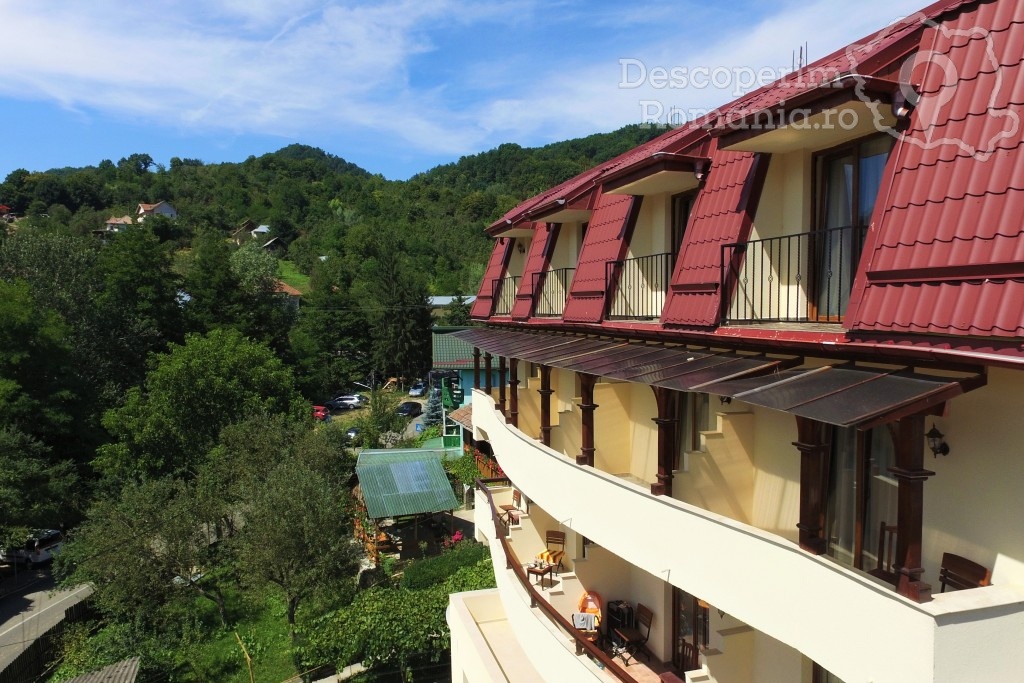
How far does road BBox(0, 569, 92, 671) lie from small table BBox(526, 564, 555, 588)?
18996 millimetres

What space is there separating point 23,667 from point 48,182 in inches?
4920

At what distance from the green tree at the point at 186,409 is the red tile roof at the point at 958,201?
109 feet

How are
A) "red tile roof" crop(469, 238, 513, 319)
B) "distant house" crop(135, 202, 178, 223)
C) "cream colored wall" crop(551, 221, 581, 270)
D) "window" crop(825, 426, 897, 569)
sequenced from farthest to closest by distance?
1. "distant house" crop(135, 202, 178, 223)
2. "red tile roof" crop(469, 238, 513, 319)
3. "cream colored wall" crop(551, 221, 581, 270)
4. "window" crop(825, 426, 897, 569)

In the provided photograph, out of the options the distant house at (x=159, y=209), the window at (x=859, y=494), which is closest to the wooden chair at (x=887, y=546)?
the window at (x=859, y=494)

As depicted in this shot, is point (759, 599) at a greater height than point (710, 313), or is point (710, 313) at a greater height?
point (710, 313)

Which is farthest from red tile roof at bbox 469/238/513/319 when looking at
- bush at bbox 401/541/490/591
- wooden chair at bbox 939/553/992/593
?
wooden chair at bbox 939/553/992/593

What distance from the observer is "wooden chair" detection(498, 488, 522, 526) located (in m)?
13.5

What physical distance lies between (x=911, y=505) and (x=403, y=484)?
25.5m

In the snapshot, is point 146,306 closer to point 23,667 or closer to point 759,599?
point 23,667

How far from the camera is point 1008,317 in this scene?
3.86 m

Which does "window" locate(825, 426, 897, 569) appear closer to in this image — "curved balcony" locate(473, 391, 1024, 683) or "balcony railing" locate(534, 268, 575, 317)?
"curved balcony" locate(473, 391, 1024, 683)

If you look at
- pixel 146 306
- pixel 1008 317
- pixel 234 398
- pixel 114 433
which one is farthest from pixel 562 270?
pixel 146 306

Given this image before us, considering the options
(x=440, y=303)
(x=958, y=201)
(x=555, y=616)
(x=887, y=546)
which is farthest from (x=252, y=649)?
(x=440, y=303)

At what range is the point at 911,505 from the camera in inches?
171
